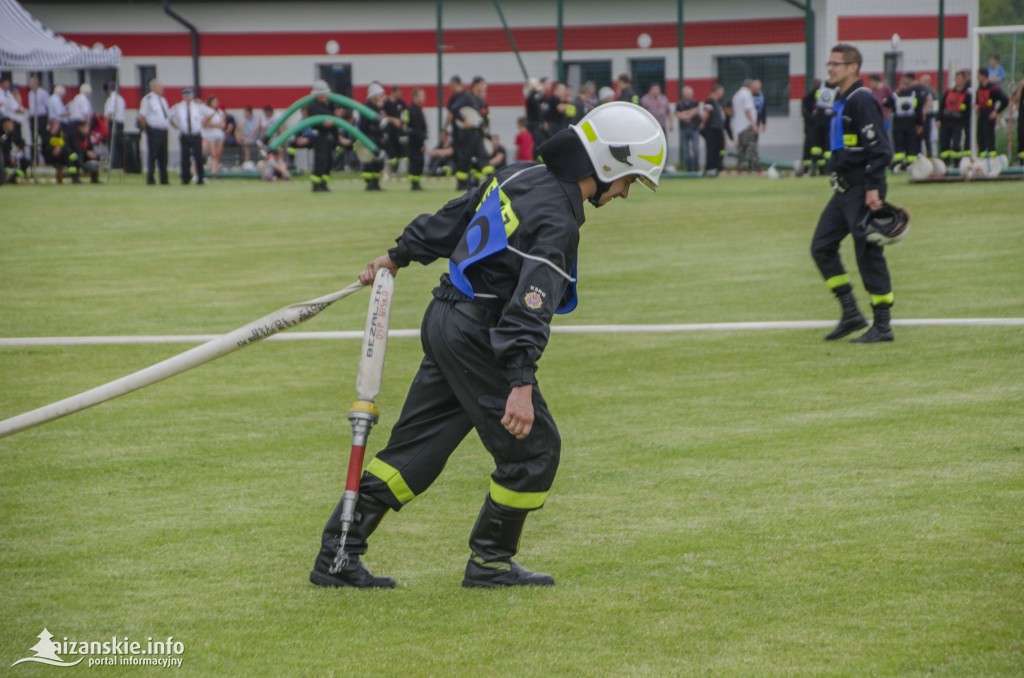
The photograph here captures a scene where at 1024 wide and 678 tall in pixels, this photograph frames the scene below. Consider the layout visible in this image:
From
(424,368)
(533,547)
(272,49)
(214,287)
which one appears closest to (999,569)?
(533,547)

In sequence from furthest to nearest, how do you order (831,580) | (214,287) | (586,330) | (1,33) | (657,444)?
(1,33) < (214,287) < (586,330) < (657,444) < (831,580)

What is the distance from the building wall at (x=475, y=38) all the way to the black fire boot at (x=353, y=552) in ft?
92.8

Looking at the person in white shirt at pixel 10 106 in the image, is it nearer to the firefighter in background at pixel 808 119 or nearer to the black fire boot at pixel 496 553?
the firefighter in background at pixel 808 119

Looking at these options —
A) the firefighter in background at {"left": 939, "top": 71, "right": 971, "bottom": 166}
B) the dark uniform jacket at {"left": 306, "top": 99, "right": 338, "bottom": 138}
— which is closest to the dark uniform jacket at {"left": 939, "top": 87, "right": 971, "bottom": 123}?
the firefighter in background at {"left": 939, "top": 71, "right": 971, "bottom": 166}

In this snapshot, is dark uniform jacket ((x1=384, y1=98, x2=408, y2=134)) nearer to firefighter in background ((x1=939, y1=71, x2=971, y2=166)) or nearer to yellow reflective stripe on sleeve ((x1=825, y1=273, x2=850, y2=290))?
firefighter in background ((x1=939, y1=71, x2=971, y2=166))

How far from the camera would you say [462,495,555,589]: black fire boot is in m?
4.86

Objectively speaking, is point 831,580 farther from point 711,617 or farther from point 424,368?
point 424,368

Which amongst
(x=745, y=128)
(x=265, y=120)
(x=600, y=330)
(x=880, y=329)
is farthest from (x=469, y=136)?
(x=880, y=329)

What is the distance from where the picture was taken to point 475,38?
126 ft

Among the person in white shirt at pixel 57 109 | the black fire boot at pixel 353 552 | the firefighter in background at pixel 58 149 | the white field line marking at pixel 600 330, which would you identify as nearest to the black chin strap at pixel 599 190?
the black fire boot at pixel 353 552

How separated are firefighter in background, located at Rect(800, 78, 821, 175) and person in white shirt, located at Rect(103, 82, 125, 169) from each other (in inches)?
625

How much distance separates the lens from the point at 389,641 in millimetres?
4352

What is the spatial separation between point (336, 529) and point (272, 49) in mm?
38368

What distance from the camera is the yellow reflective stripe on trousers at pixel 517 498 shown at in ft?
15.7
